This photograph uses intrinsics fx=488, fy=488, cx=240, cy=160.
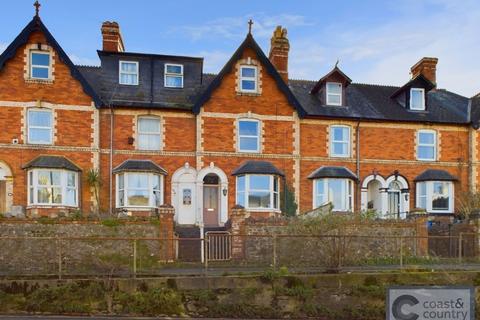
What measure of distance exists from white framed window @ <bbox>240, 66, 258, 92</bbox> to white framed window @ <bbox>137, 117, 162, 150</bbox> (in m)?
4.77

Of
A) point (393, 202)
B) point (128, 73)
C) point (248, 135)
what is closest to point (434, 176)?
point (393, 202)

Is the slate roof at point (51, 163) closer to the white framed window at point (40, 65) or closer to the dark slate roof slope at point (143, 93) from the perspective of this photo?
the dark slate roof slope at point (143, 93)

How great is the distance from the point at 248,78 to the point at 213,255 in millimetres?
10938

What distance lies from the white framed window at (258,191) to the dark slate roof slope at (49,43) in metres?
8.09

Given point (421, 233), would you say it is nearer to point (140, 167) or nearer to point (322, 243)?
point (322, 243)

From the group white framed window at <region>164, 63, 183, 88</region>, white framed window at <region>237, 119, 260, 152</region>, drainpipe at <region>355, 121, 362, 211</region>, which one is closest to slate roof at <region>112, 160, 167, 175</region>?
white framed window at <region>237, 119, 260, 152</region>

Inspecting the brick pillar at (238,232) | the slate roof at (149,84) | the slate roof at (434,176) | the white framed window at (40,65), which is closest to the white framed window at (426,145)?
the slate roof at (434,176)

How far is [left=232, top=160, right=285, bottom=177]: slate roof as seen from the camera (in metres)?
24.1

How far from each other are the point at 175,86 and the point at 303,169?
26.5ft

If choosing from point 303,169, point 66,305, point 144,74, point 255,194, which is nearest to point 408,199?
point 303,169

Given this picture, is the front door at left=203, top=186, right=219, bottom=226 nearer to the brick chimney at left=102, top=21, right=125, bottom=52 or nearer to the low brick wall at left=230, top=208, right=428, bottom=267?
the low brick wall at left=230, top=208, right=428, bottom=267

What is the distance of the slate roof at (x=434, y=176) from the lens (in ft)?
85.4

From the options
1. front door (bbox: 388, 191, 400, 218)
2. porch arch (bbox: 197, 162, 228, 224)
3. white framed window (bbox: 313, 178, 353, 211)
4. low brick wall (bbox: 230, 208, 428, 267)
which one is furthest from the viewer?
front door (bbox: 388, 191, 400, 218)

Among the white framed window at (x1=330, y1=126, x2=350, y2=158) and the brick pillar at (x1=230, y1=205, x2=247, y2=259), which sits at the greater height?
the white framed window at (x1=330, y1=126, x2=350, y2=158)
